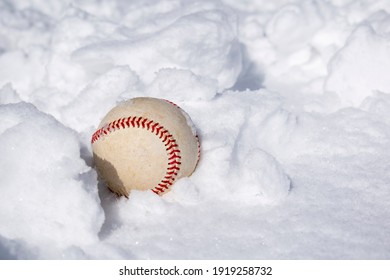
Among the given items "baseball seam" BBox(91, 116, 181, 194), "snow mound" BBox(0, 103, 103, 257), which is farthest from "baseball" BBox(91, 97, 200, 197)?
"snow mound" BBox(0, 103, 103, 257)

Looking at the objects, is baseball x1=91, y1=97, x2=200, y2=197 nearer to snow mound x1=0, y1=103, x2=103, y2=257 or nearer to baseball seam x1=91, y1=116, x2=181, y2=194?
baseball seam x1=91, y1=116, x2=181, y2=194

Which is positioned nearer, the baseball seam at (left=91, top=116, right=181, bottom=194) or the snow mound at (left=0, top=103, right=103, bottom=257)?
the snow mound at (left=0, top=103, right=103, bottom=257)

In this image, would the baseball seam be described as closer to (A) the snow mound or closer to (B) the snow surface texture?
(B) the snow surface texture

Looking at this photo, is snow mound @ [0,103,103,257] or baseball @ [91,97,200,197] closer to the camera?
snow mound @ [0,103,103,257]

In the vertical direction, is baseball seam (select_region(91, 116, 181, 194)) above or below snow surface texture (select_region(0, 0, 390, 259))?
above

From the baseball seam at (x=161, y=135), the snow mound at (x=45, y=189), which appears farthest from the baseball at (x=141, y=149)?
the snow mound at (x=45, y=189)

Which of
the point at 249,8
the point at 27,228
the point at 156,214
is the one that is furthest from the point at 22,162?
the point at 249,8

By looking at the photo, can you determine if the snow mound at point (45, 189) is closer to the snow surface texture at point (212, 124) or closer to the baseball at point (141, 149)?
the snow surface texture at point (212, 124)
